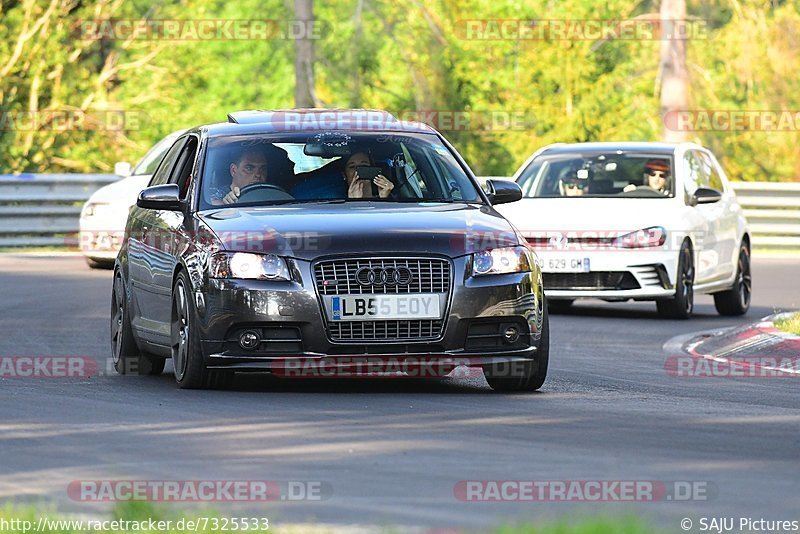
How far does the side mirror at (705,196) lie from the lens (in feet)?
61.0

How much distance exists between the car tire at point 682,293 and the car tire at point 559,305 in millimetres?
1097

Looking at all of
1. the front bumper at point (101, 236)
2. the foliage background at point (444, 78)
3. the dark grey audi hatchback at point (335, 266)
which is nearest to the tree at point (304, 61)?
the foliage background at point (444, 78)

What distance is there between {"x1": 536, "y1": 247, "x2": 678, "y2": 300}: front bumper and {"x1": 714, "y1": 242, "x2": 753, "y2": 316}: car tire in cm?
139

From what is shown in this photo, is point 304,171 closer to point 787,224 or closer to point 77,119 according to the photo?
point 787,224

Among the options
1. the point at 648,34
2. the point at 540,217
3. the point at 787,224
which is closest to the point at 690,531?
the point at 540,217

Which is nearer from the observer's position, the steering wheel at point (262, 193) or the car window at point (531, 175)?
the steering wheel at point (262, 193)

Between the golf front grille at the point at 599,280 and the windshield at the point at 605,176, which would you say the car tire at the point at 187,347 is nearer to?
the golf front grille at the point at 599,280

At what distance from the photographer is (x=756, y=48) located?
50.2 m

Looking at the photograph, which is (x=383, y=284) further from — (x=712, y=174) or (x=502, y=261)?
(x=712, y=174)

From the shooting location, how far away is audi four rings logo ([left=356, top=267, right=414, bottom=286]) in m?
10.6

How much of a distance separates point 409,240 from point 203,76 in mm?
36989

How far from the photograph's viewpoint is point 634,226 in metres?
18.3

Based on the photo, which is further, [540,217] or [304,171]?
[540,217]

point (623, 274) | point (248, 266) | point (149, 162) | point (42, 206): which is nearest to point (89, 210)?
point (149, 162)
